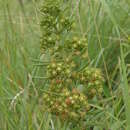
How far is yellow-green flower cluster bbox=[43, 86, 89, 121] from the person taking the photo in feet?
5.77

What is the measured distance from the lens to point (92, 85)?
1858 millimetres

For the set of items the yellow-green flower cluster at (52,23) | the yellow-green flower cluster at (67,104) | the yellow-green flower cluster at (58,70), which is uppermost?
the yellow-green flower cluster at (52,23)

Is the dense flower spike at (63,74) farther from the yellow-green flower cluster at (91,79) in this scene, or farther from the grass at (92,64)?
the grass at (92,64)

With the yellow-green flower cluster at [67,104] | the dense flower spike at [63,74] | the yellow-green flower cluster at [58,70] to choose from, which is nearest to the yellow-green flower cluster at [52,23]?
the dense flower spike at [63,74]

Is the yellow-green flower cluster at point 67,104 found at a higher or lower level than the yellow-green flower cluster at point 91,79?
lower

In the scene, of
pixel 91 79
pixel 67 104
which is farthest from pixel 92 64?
pixel 67 104

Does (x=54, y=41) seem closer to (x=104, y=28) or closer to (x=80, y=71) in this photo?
(x=80, y=71)

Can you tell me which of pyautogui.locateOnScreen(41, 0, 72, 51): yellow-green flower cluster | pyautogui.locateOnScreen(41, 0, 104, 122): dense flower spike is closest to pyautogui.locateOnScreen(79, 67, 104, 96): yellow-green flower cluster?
pyautogui.locateOnScreen(41, 0, 104, 122): dense flower spike

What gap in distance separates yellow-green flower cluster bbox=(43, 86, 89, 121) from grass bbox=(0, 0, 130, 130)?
0.42ft

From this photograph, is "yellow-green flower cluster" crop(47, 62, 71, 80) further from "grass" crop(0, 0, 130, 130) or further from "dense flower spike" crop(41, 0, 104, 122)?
"grass" crop(0, 0, 130, 130)

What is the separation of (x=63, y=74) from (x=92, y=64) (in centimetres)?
76

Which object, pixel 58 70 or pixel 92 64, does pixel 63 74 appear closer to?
pixel 58 70

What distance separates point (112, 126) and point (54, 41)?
1.96 feet

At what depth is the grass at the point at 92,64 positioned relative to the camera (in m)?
1.98
